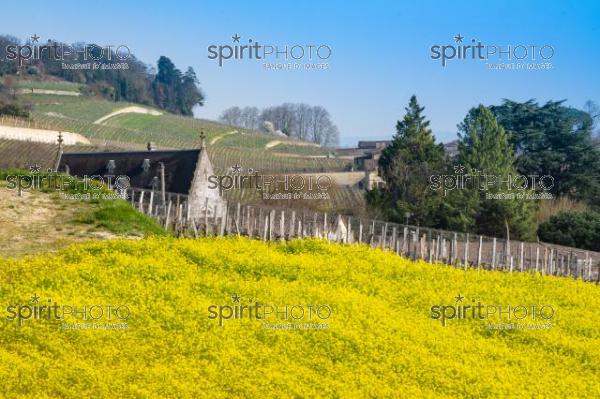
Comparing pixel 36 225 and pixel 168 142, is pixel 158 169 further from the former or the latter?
pixel 168 142

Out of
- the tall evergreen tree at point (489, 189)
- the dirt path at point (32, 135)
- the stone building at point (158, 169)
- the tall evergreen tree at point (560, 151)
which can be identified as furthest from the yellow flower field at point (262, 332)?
the dirt path at point (32, 135)

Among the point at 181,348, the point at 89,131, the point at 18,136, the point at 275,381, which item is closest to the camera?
the point at 275,381

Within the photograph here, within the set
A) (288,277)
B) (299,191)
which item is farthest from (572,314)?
(299,191)

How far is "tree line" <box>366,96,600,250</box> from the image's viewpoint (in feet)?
210

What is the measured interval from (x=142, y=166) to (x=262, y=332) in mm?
44856

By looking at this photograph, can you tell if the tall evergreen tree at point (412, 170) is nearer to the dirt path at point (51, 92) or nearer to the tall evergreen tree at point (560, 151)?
the tall evergreen tree at point (560, 151)

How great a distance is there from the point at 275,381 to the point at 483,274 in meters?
14.3

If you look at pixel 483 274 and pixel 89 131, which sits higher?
pixel 89 131

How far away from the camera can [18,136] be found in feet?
323

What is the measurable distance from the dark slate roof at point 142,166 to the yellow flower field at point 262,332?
33.4m

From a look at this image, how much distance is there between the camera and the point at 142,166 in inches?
2489

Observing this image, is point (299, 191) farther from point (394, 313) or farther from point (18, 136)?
point (394, 313)

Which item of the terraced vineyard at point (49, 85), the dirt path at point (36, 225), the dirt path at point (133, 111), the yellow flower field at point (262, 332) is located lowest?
the yellow flower field at point (262, 332)

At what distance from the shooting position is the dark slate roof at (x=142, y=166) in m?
60.8
